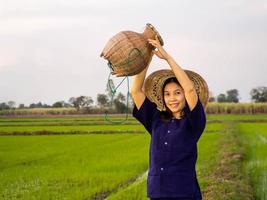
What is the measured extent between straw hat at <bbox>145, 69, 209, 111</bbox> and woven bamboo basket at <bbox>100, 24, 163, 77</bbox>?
20 centimetres

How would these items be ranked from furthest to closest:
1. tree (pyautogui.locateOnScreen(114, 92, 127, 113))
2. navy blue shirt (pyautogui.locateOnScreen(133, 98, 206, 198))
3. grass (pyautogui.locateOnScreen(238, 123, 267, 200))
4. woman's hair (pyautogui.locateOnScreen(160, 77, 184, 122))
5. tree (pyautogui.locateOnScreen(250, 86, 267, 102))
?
tree (pyautogui.locateOnScreen(250, 86, 267, 102))
grass (pyautogui.locateOnScreen(238, 123, 267, 200))
tree (pyautogui.locateOnScreen(114, 92, 127, 113))
woman's hair (pyautogui.locateOnScreen(160, 77, 184, 122))
navy blue shirt (pyautogui.locateOnScreen(133, 98, 206, 198))

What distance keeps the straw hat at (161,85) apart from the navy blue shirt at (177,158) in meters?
0.17

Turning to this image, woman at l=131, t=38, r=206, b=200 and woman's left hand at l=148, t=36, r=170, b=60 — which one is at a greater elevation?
woman's left hand at l=148, t=36, r=170, b=60

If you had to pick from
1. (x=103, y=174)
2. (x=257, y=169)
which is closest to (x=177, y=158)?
(x=103, y=174)

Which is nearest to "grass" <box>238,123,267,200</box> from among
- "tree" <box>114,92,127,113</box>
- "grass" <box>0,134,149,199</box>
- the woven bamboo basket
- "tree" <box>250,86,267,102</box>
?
"grass" <box>0,134,149,199</box>

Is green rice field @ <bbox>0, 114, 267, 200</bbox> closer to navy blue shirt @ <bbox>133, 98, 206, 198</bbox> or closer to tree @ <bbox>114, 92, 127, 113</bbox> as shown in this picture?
tree @ <bbox>114, 92, 127, 113</bbox>

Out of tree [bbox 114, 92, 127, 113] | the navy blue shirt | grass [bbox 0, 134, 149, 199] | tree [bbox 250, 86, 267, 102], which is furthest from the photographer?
tree [bbox 250, 86, 267, 102]

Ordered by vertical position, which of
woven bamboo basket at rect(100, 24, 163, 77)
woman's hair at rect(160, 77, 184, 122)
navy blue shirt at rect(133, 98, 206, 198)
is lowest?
navy blue shirt at rect(133, 98, 206, 198)

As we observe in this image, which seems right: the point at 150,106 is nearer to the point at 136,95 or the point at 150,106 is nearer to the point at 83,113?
the point at 136,95

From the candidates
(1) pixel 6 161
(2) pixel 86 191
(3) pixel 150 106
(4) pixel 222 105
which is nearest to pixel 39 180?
(2) pixel 86 191

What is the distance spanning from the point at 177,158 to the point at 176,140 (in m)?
0.10

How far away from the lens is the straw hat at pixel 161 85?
119 inches

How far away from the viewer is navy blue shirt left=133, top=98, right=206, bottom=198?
2.85m

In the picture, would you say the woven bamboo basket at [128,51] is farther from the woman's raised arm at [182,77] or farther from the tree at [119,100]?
the tree at [119,100]
